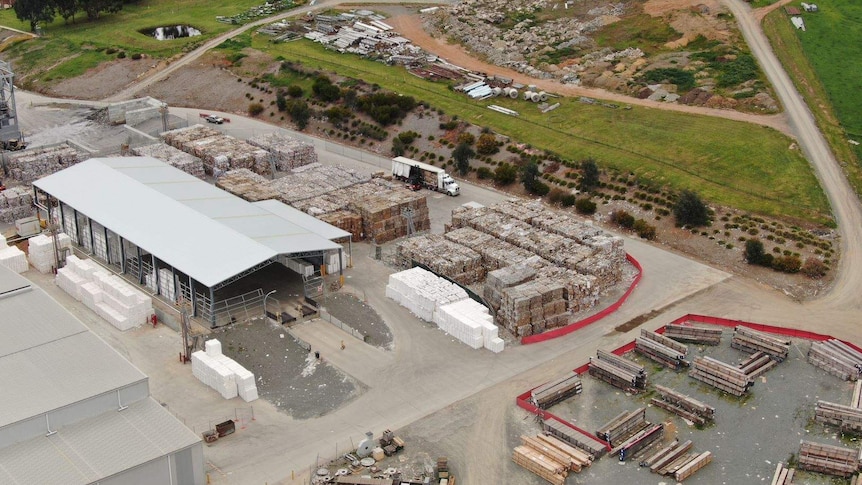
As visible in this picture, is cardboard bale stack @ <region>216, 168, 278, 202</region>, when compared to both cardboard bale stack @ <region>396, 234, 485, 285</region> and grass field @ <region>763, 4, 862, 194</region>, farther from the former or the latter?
grass field @ <region>763, 4, 862, 194</region>

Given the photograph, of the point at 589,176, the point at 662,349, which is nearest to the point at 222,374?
the point at 662,349

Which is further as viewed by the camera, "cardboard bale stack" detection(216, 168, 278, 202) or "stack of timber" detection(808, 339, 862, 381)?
"cardboard bale stack" detection(216, 168, 278, 202)

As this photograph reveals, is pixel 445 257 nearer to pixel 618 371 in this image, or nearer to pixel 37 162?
pixel 618 371

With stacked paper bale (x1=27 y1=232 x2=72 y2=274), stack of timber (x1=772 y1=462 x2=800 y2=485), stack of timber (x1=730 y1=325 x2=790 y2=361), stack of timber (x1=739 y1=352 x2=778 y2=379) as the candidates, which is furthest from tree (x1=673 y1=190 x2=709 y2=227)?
stacked paper bale (x1=27 y1=232 x2=72 y2=274)

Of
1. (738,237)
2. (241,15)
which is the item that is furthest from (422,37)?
(738,237)

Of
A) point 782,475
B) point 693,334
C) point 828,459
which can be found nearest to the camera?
point 782,475

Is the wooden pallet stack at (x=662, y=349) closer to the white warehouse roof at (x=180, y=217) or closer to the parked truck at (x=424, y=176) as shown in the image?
the white warehouse roof at (x=180, y=217)

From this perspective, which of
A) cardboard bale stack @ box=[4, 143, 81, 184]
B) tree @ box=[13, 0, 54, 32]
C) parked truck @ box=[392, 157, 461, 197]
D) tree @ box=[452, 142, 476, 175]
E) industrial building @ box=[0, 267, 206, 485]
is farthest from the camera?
tree @ box=[13, 0, 54, 32]
